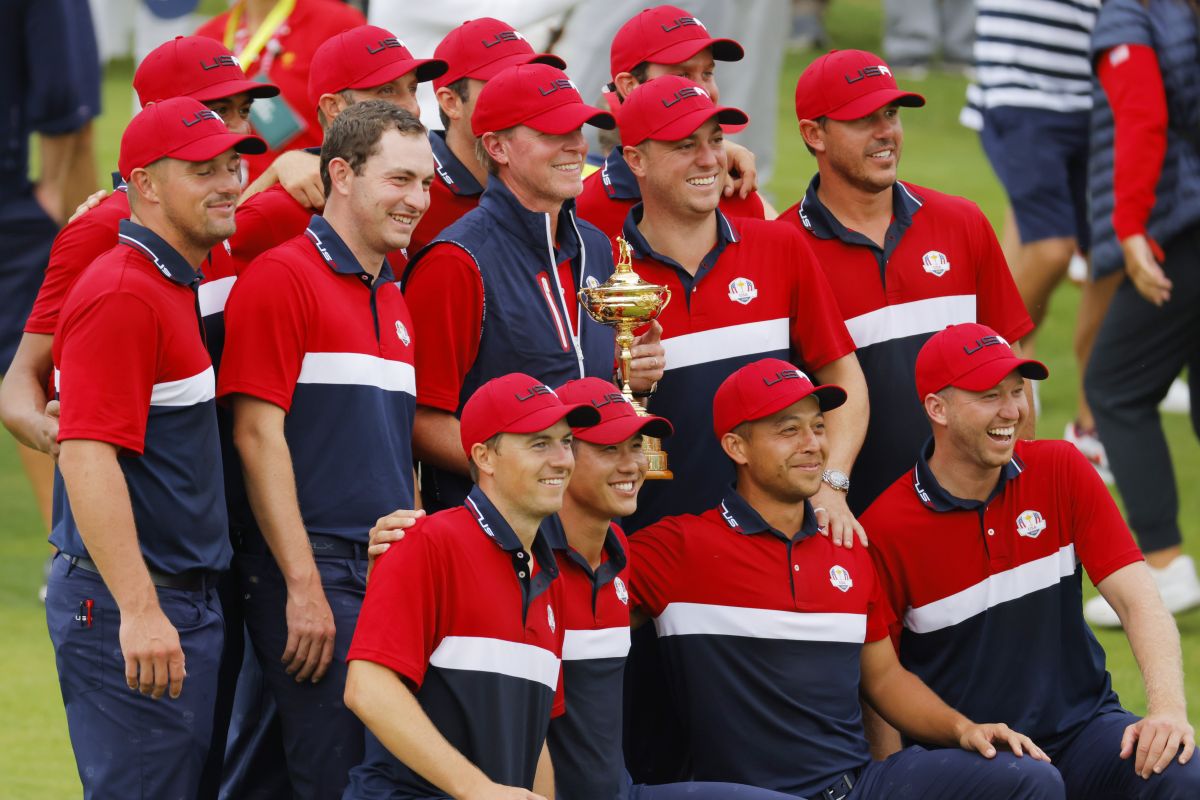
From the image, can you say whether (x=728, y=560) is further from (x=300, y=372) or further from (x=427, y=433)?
(x=300, y=372)

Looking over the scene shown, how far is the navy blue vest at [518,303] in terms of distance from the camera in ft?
18.0

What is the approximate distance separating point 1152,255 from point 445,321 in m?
3.52

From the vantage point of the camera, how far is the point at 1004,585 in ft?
18.7

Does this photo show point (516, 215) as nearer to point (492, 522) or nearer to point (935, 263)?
point (492, 522)

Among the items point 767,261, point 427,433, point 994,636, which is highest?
point 767,261

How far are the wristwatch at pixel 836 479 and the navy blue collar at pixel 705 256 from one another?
0.65m

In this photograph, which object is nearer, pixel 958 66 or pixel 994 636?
pixel 994 636

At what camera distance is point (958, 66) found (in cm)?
1667

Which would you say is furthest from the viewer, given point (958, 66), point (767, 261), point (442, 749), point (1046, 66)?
point (958, 66)

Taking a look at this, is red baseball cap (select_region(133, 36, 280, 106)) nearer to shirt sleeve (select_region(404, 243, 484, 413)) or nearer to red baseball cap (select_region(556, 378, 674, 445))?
shirt sleeve (select_region(404, 243, 484, 413))

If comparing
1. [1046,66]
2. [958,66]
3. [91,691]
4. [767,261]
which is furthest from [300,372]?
[958,66]

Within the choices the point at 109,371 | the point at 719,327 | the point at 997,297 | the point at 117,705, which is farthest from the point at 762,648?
the point at 109,371

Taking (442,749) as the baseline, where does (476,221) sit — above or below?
above

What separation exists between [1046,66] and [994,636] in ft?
13.6
